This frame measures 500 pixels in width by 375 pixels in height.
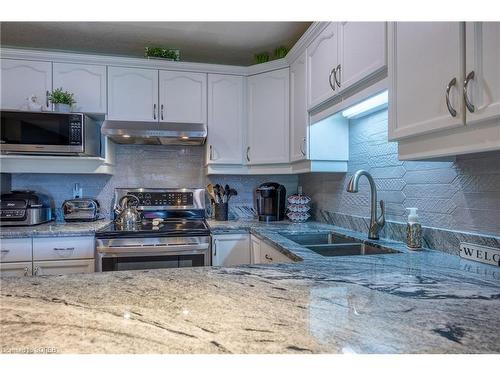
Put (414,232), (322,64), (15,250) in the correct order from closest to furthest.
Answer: (414,232) < (322,64) < (15,250)

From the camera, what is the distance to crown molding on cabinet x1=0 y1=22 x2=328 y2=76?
238 centimetres

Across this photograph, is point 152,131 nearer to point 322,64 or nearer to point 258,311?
point 322,64

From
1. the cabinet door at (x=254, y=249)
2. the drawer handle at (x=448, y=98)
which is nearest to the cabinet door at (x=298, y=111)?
the cabinet door at (x=254, y=249)

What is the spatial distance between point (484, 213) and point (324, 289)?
2.81 feet

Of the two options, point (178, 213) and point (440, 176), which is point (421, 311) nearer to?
point (440, 176)

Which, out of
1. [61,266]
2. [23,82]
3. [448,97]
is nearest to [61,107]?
[23,82]

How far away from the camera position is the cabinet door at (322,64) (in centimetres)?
178

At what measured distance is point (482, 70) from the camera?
0.84m

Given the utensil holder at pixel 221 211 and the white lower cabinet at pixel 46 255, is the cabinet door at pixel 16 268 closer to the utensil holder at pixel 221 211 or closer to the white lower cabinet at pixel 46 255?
the white lower cabinet at pixel 46 255

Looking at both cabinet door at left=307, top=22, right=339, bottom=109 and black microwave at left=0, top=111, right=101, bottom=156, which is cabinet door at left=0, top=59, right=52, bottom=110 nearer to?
black microwave at left=0, top=111, right=101, bottom=156

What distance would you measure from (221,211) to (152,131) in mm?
889

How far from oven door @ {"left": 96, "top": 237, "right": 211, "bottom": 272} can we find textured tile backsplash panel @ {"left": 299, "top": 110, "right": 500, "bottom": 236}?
1157mm

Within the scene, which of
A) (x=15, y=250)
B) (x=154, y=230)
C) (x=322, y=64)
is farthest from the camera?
(x=154, y=230)

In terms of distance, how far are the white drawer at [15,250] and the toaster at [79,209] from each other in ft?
1.49
